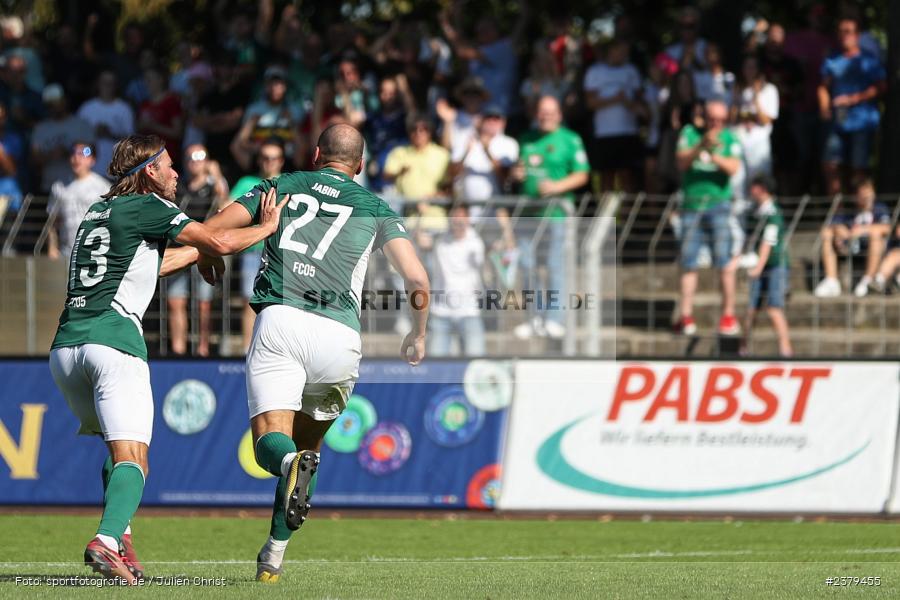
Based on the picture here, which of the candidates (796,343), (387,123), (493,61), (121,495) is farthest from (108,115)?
(121,495)

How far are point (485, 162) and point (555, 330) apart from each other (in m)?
2.27

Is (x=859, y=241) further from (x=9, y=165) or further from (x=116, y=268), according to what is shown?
(x=116, y=268)

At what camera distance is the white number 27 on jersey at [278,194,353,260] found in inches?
303

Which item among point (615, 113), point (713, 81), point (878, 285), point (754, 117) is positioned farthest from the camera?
point (615, 113)

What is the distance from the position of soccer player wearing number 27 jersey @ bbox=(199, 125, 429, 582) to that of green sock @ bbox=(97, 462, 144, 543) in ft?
2.07

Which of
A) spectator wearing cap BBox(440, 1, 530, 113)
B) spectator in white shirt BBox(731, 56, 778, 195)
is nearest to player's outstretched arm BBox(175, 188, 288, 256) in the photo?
spectator in white shirt BBox(731, 56, 778, 195)

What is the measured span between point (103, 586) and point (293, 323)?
160cm

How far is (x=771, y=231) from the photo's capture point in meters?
14.8

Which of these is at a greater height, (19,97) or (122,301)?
(19,97)

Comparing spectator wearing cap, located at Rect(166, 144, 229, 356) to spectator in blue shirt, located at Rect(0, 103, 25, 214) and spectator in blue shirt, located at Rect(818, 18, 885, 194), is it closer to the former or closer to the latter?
spectator in blue shirt, located at Rect(0, 103, 25, 214)

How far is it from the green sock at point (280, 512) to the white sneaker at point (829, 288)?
8.96m

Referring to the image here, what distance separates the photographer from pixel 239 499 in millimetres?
12914

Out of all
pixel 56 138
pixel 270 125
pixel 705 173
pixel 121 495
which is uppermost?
pixel 270 125

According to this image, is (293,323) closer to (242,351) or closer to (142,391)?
(142,391)
